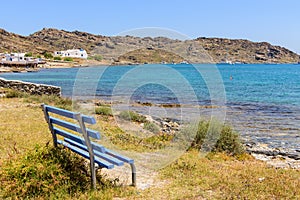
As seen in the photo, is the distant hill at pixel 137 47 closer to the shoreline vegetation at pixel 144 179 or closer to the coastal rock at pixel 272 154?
the coastal rock at pixel 272 154

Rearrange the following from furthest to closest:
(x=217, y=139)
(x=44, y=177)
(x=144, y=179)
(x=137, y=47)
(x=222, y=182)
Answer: (x=137, y=47)
(x=217, y=139)
(x=144, y=179)
(x=222, y=182)
(x=44, y=177)

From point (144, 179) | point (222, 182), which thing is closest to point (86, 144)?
point (144, 179)

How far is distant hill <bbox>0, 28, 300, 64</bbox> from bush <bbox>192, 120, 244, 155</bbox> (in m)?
4.39

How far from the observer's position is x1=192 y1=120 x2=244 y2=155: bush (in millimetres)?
9375

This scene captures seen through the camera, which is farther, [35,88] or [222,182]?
[35,88]

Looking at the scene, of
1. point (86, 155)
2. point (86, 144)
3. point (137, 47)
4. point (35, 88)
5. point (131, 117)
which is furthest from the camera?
point (35, 88)

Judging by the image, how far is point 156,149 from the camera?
29.4 ft

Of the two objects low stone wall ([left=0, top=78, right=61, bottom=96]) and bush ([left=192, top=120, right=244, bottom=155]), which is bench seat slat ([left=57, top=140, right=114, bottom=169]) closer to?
bush ([left=192, top=120, right=244, bottom=155])

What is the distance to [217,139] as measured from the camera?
959 cm

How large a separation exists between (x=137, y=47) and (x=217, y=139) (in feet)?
20.8

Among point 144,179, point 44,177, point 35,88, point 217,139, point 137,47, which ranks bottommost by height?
point 144,179

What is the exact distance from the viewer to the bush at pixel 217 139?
9.38 m

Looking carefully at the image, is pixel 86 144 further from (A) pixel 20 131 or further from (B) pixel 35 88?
(B) pixel 35 88

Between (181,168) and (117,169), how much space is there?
4.27ft
